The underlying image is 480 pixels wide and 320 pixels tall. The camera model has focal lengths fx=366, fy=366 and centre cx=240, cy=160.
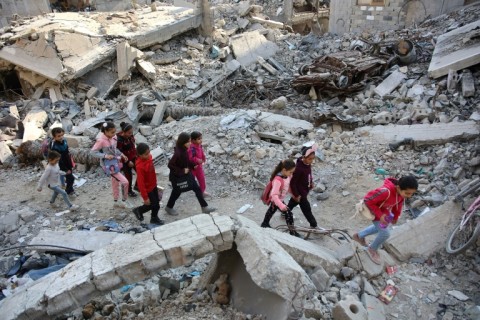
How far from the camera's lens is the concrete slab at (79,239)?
470cm

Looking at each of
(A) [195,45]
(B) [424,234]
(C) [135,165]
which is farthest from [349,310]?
(A) [195,45]

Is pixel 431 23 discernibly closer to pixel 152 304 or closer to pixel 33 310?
pixel 152 304

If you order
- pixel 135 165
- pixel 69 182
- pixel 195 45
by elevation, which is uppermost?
pixel 195 45

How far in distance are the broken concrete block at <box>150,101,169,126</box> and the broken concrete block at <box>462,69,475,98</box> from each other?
705 centimetres

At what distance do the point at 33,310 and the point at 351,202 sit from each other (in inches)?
184

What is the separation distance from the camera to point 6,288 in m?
4.03

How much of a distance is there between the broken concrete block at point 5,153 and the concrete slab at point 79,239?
4.21 metres

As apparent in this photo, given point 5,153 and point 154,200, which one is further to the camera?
point 5,153

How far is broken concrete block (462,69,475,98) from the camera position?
25.7 ft

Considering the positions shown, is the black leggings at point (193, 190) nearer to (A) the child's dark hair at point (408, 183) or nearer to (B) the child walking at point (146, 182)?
(B) the child walking at point (146, 182)

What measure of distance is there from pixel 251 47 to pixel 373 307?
1155 centimetres

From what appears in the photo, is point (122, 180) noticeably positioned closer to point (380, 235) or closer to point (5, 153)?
point (380, 235)

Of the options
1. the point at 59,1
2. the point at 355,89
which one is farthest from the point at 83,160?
the point at 59,1

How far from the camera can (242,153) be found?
7.13 m
